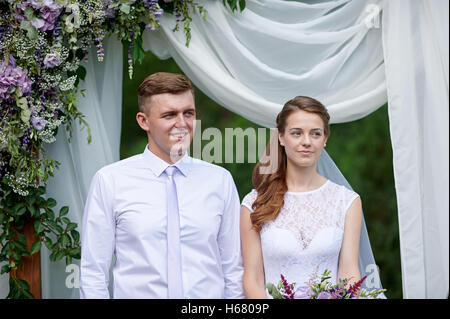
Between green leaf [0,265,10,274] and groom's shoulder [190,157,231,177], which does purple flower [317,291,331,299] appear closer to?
groom's shoulder [190,157,231,177]

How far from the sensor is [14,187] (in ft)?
9.55

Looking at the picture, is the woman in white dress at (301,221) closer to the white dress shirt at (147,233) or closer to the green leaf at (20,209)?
the white dress shirt at (147,233)

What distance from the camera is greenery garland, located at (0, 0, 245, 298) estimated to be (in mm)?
2812

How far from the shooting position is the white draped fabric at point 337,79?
2.95 metres

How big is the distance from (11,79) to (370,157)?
3.80 m

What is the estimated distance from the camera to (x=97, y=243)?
8.43ft

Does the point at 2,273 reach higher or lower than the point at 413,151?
lower

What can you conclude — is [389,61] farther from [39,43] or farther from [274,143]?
[39,43]

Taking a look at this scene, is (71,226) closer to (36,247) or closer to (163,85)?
(36,247)

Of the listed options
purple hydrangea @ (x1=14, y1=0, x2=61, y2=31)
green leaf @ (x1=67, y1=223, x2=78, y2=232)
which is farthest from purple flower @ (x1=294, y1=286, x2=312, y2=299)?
purple hydrangea @ (x1=14, y1=0, x2=61, y2=31)

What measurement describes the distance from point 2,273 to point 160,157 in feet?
3.43

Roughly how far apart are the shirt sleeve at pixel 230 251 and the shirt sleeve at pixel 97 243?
505 mm

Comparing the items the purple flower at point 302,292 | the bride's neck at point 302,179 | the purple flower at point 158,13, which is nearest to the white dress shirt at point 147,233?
the purple flower at point 302,292
